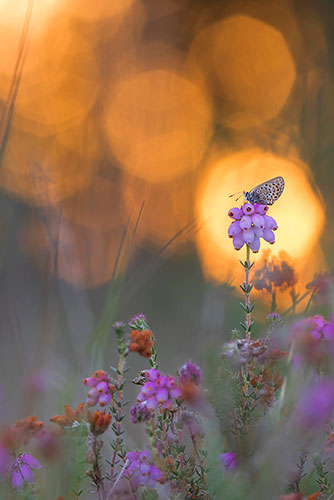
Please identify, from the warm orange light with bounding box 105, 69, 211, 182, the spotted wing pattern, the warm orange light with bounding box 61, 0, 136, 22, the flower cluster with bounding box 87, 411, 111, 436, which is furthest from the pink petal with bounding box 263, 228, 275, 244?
the warm orange light with bounding box 61, 0, 136, 22

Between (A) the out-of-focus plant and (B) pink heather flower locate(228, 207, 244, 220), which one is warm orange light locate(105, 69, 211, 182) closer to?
(B) pink heather flower locate(228, 207, 244, 220)

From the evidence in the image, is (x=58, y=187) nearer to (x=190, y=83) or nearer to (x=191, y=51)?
(x=190, y=83)

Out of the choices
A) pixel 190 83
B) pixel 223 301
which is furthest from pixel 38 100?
pixel 223 301

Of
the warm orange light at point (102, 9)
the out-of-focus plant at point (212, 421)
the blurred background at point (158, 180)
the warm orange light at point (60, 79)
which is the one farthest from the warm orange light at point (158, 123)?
the warm orange light at point (102, 9)

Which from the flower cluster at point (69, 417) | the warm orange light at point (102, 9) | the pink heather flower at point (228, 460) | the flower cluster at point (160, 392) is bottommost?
the pink heather flower at point (228, 460)

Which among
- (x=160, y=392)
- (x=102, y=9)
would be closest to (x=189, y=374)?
(x=160, y=392)

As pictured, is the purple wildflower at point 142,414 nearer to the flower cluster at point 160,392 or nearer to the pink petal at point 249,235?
the flower cluster at point 160,392
